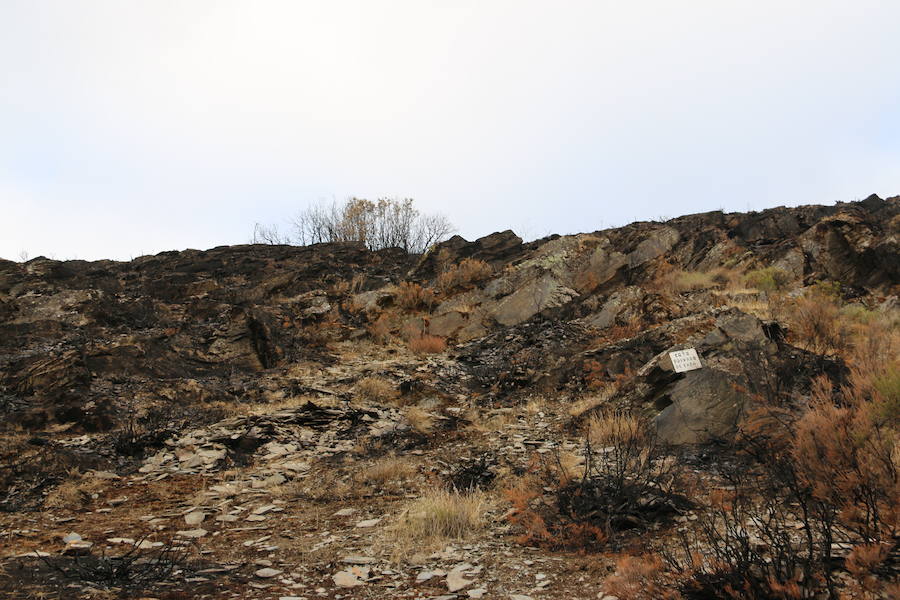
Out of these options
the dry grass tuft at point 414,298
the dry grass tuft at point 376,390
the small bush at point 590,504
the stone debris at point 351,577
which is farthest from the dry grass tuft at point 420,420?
the dry grass tuft at point 414,298

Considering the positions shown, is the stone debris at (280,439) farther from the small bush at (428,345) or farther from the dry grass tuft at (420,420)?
the small bush at (428,345)

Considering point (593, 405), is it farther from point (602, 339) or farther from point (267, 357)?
point (267, 357)

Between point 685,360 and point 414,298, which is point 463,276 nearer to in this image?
point 414,298

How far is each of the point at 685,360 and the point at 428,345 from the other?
7.10 m

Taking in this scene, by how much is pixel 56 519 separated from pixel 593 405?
733 centimetres

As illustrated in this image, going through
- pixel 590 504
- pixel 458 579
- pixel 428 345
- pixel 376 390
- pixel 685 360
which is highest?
pixel 428 345

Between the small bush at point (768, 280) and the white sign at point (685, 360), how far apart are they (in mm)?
7000

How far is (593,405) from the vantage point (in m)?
8.98

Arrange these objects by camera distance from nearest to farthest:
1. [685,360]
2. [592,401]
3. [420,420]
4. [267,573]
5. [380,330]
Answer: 1. [267,573]
2. [685,360]
3. [420,420]
4. [592,401]
5. [380,330]

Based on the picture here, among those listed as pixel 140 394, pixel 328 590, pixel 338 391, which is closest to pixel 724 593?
pixel 328 590

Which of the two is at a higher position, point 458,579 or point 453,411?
point 453,411

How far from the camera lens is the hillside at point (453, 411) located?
4.12m

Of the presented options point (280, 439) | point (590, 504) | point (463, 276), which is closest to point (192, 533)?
point (280, 439)

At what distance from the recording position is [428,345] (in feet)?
45.7
